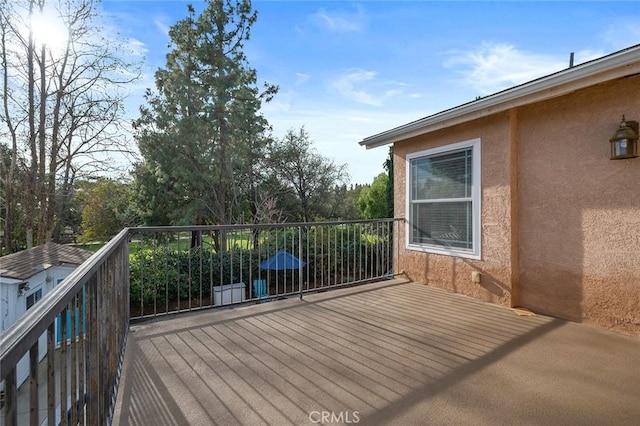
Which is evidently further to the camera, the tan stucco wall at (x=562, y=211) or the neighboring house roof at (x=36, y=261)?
the neighboring house roof at (x=36, y=261)

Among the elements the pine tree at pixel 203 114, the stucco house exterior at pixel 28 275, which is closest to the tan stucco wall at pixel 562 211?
the stucco house exterior at pixel 28 275

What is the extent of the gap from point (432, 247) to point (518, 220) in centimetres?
121

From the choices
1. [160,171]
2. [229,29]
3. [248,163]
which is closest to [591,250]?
[248,163]

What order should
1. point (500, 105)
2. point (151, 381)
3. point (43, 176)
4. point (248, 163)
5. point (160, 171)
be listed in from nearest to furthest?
point (151, 381) < point (500, 105) < point (43, 176) < point (160, 171) < point (248, 163)

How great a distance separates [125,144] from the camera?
378 inches

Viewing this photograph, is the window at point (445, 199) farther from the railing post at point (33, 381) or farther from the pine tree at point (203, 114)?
the pine tree at point (203, 114)

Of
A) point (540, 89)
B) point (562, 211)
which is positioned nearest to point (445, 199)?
point (562, 211)

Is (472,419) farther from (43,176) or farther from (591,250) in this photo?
(43,176)

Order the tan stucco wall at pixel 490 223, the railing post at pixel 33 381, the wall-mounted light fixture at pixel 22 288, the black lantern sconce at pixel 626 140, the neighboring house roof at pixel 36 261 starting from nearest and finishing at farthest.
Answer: the railing post at pixel 33 381
the black lantern sconce at pixel 626 140
the tan stucco wall at pixel 490 223
the wall-mounted light fixture at pixel 22 288
the neighboring house roof at pixel 36 261

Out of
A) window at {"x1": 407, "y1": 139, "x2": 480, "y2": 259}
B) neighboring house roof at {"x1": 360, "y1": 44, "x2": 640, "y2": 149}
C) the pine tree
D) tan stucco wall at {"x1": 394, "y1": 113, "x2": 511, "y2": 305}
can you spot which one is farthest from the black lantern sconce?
the pine tree

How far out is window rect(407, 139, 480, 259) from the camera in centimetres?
412

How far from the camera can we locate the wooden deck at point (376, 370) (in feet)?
6.12

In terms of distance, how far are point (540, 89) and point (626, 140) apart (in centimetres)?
82

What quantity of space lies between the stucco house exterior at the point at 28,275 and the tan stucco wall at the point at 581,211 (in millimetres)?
5556
